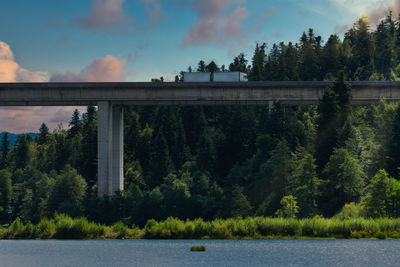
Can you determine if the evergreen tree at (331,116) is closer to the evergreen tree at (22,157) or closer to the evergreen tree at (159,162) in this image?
the evergreen tree at (159,162)

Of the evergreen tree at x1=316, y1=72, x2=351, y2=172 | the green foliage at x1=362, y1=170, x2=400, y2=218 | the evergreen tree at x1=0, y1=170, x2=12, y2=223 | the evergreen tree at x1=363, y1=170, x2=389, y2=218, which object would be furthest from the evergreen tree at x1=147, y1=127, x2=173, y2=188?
the green foliage at x1=362, y1=170, x2=400, y2=218

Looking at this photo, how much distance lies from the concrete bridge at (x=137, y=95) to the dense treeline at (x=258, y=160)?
8.36 feet

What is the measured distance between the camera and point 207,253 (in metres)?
44.1

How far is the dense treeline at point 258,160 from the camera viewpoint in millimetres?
68625

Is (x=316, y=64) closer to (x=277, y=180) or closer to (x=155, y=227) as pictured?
(x=277, y=180)

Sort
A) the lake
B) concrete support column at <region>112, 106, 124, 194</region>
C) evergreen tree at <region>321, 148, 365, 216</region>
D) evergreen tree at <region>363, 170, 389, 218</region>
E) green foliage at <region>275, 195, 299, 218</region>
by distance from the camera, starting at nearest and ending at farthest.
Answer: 1. the lake
2. evergreen tree at <region>363, 170, 389, 218</region>
3. green foliage at <region>275, 195, 299, 218</region>
4. evergreen tree at <region>321, 148, 365, 216</region>
5. concrete support column at <region>112, 106, 124, 194</region>

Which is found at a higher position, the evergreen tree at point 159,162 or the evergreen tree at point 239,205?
the evergreen tree at point 159,162

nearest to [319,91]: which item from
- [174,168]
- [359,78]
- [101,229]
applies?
[174,168]

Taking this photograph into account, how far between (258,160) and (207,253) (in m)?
43.4

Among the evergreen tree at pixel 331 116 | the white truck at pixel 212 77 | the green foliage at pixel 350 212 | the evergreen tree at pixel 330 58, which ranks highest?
the evergreen tree at pixel 330 58

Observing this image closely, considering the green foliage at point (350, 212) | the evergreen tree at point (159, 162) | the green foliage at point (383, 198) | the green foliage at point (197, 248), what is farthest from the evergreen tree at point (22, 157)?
the green foliage at point (197, 248)

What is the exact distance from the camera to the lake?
39375 mm

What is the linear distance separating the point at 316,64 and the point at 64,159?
6574 centimetres

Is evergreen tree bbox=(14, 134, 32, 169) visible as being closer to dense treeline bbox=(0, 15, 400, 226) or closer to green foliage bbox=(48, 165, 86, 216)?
dense treeline bbox=(0, 15, 400, 226)
